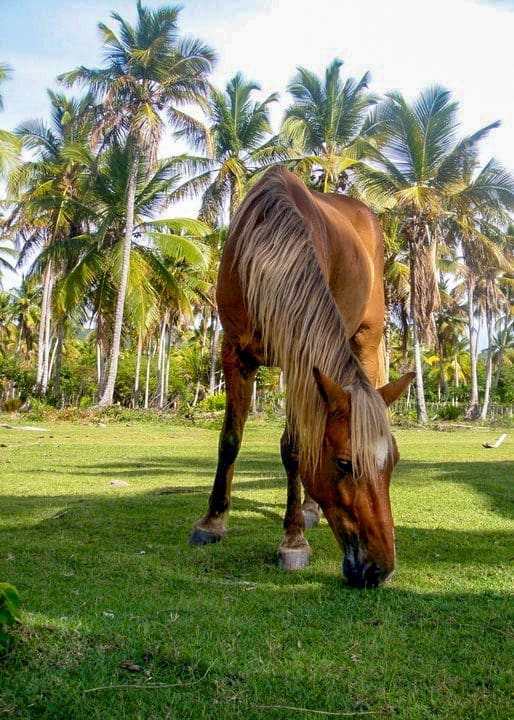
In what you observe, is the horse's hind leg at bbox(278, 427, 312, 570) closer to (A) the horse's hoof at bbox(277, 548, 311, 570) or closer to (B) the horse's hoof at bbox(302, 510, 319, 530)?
(A) the horse's hoof at bbox(277, 548, 311, 570)

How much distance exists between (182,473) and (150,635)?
21.9 ft

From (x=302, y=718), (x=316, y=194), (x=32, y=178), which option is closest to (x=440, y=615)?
(x=302, y=718)

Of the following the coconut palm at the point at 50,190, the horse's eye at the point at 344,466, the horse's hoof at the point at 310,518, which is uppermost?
the coconut palm at the point at 50,190

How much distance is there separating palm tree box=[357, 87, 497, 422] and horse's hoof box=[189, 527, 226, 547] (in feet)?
78.7

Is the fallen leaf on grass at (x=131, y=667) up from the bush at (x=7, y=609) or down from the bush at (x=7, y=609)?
down

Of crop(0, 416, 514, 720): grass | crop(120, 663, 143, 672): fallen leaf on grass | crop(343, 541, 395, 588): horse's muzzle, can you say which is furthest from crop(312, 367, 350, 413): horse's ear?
crop(120, 663, 143, 672): fallen leaf on grass

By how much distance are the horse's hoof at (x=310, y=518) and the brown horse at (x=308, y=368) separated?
Answer: 0.88 meters

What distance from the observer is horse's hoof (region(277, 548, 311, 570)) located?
3.93 meters

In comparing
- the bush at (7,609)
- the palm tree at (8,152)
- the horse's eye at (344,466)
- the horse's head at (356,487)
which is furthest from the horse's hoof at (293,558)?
the palm tree at (8,152)

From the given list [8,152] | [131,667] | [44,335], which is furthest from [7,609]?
[44,335]

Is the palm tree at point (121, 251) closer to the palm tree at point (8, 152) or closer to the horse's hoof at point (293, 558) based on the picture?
the palm tree at point (8, 152)

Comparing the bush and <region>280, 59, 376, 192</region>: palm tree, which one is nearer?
the bush

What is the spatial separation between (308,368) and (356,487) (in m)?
0.66

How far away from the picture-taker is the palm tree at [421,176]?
27.6 m
